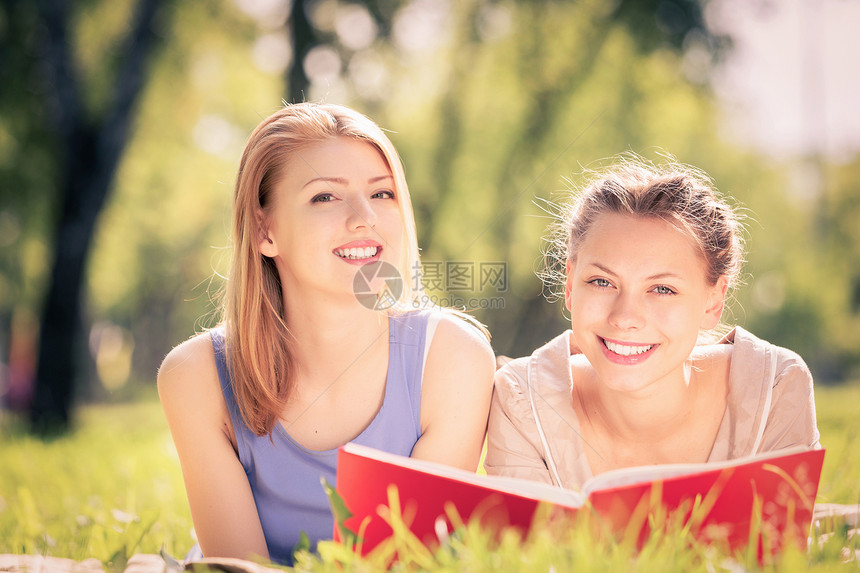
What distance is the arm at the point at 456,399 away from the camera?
2680 mm

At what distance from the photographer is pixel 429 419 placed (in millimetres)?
2750

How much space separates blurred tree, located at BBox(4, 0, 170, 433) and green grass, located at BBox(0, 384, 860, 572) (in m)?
0.63

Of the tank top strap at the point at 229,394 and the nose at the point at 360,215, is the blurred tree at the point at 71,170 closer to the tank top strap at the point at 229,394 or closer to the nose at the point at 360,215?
→ the tank top strap at the point at 229,394

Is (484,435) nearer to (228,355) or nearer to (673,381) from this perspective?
(673,381)

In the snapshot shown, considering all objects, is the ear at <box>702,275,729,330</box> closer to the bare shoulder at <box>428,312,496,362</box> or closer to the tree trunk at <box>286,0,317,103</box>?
the bare shoulder at <box>428,312,496,362</box>

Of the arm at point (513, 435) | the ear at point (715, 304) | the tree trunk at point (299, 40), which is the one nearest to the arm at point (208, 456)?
the arm at point (513, 435)

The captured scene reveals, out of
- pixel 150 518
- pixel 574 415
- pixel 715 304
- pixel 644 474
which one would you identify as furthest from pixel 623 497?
pixel 150 518

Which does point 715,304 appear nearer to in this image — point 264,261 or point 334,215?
point 334,215

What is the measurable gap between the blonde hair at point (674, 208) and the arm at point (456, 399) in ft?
1.71

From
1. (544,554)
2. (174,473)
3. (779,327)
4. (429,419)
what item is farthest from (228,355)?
(779,327)

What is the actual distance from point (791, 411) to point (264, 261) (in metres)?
2.01

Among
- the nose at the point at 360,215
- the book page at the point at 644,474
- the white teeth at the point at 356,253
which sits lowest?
the book page at the point at 644,474

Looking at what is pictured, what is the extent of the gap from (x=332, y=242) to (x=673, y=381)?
131cm

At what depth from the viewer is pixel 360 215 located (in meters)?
2.67
